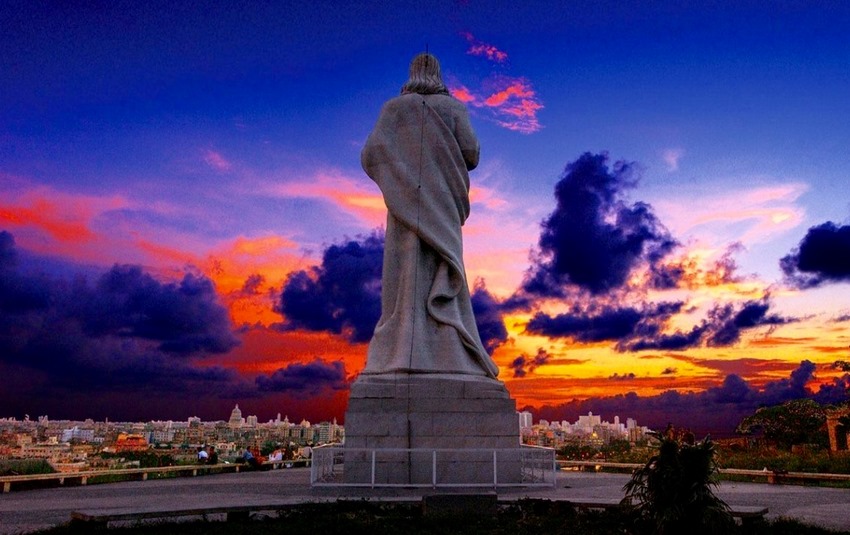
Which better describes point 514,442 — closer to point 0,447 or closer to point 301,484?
point 301,484

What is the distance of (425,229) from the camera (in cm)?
1443

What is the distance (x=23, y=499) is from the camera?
12.5 m

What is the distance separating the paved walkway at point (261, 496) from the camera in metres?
10.0

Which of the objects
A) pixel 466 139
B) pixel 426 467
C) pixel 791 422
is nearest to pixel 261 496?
pixel 426 467

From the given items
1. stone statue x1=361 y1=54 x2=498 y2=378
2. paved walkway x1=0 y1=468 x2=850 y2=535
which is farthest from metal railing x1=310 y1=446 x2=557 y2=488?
stone statue x1=361 y1=54 x2=498 y2=378

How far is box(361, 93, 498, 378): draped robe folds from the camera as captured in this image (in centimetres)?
1413

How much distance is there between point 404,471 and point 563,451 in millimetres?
12518

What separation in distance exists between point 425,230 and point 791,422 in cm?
3491

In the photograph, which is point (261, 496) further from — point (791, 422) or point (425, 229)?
point (791, 422)

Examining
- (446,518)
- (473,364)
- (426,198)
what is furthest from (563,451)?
(446,518)

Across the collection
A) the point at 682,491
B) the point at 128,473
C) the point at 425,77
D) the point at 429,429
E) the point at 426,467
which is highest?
the point at 425,77

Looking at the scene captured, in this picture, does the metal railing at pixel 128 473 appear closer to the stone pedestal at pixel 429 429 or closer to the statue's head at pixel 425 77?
the stone pedestal at pixel 429 429

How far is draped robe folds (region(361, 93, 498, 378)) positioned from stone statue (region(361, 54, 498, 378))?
2 cm

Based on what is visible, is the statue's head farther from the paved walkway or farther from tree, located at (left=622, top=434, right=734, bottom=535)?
tree, located at (left=622, top=434, right=734, bottom=535)
